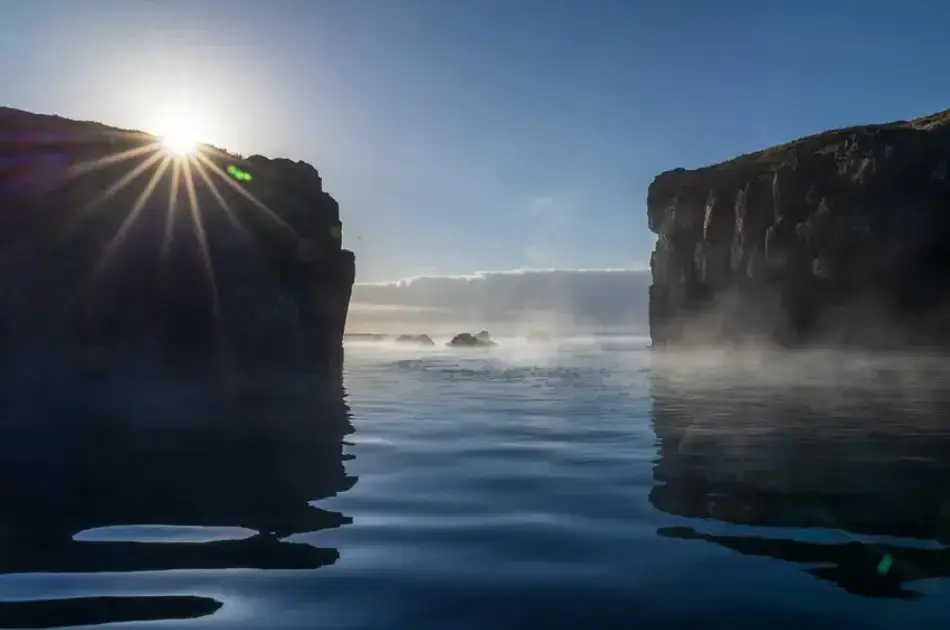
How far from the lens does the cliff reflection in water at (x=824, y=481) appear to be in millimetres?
8344

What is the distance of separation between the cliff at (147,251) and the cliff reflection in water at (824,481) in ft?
176

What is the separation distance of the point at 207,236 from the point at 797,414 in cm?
6097

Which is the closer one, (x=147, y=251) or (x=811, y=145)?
(x=147, y=251)

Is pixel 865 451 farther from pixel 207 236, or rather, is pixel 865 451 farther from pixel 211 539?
pixel 207 236

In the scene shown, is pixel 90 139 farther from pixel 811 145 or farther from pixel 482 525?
pixel 811 145

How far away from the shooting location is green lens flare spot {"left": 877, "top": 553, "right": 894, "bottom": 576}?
305 inches

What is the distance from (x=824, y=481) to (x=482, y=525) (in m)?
6.59

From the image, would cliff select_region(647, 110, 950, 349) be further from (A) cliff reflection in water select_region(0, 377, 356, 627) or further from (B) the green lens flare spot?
(B) the green lens flare spot

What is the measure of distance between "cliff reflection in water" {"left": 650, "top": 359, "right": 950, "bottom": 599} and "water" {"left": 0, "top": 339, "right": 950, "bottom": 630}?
6cm

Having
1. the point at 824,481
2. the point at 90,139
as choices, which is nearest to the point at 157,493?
the point at 824,481

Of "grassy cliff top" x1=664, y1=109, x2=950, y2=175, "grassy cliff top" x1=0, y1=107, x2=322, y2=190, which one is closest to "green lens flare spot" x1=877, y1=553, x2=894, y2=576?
"grassy cliff top" x1=0, y1=107, x2=322, y2=190

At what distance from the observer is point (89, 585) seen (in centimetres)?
733

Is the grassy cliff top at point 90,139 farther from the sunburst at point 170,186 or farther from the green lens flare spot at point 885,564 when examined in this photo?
the green lens flare spot at point 885,564

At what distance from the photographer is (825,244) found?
8656 centimetres
